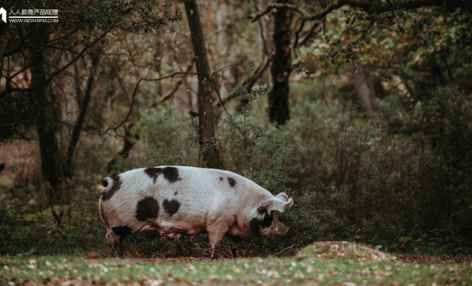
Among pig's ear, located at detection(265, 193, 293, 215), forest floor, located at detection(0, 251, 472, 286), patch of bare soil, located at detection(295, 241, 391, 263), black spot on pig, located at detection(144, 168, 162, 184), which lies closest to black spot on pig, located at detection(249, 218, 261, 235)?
pig's ear, located at detection(265, 193, 293, 215)

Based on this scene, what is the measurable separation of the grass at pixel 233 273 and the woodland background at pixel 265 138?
10.4 ft

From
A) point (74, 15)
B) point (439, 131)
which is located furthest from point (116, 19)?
point (439, 131)

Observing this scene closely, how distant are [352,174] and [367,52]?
241 inches

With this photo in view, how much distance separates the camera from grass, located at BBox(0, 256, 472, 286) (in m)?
5.55

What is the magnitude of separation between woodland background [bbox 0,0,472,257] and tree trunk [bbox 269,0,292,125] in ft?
0.17

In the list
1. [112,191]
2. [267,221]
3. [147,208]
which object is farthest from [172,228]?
[267,221]

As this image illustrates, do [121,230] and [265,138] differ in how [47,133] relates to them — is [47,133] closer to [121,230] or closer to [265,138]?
[265,138]

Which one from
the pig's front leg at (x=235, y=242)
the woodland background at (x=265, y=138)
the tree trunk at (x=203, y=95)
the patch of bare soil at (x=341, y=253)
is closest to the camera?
the patch of bare soil at (x=341, y=253)

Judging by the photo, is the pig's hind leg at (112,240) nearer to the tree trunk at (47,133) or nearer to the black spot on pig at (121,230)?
the black spot on pig at (121,230)

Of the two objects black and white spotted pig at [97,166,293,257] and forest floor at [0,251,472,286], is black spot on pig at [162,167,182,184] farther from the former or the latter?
forest floor at [0,251,472,286]

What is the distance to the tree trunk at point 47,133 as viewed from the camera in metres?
13.2

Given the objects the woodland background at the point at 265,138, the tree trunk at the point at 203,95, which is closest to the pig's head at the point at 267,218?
the woodland background at the point at 265,138

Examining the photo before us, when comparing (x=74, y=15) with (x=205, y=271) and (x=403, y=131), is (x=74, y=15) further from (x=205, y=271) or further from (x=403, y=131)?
(x=403, y=131)

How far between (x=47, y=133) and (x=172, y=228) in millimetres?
8380
